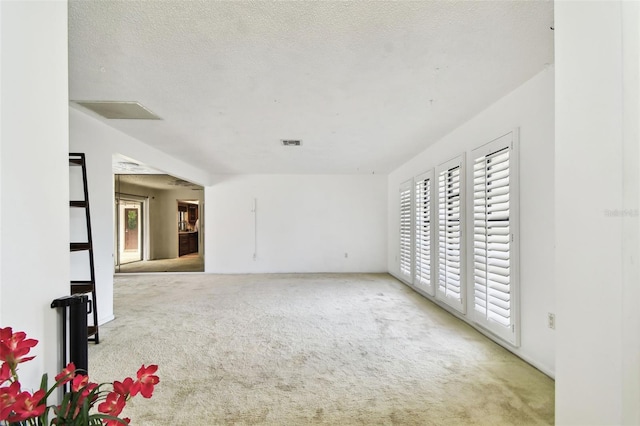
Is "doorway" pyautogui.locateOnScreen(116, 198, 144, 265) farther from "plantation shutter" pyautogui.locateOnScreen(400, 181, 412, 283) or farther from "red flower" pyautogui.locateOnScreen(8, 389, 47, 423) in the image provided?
"red flower" pyautogui.locateOnScreen(8, 389, 47, 423)

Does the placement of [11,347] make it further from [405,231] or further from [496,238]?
[405,231]

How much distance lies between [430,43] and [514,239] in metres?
1.78

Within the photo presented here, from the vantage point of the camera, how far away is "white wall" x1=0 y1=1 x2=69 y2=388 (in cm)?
102

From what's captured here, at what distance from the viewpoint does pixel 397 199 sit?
6164 millimetres

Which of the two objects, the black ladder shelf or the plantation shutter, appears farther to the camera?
the plantation shutter

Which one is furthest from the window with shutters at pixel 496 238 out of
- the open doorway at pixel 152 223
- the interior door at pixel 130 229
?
the interior door at pixel 130 229

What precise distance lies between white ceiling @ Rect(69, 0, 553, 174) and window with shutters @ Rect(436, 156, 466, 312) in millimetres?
591

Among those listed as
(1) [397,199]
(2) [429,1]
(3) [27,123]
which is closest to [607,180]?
(2) [429,1]

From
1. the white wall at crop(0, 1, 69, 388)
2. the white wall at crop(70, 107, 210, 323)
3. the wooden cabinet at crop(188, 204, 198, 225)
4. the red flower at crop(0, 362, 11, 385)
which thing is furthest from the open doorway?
the red flower at crop(0, 362, 11, 385)

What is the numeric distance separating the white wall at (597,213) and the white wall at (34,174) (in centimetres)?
214

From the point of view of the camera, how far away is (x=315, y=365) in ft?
8.16

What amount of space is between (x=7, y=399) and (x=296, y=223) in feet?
20.5

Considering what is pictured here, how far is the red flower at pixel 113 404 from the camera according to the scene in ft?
2.52

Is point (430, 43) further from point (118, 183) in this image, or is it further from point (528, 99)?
point (118, 183)
